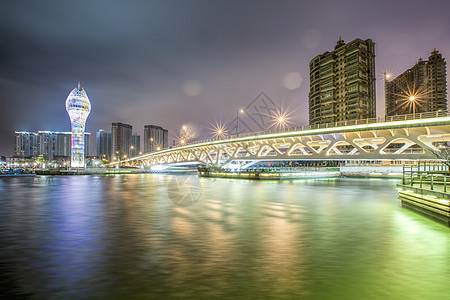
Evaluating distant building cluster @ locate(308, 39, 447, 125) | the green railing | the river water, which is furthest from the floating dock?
distant building cluster @ locate(308, 39, 447, 125)

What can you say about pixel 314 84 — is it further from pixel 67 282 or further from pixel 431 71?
pixel 67 282

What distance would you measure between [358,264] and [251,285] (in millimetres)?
3277

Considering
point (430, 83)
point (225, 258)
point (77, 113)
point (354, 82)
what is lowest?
point (225, 258)

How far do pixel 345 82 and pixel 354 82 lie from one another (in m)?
5.04

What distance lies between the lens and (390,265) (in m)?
6.74

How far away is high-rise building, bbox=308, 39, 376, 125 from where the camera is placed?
12181cm

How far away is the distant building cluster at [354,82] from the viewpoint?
12231cm

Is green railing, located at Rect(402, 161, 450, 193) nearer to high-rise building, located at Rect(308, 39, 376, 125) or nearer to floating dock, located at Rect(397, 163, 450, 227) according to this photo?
floating dock, located at Rect(397, 163, 450, 227)

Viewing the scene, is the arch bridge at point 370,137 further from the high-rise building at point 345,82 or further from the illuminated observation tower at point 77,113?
the high-rise building at point 345,82

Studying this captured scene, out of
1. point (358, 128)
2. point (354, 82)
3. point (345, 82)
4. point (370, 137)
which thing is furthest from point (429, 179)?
point (345, 82)

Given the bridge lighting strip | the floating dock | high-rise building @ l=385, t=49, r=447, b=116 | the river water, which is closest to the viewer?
the river water

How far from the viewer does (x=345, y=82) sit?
126500 mm

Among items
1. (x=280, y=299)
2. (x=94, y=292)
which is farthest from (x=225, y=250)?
(x=94, y=292)

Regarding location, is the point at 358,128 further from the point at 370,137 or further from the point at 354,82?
the point at 354,82
